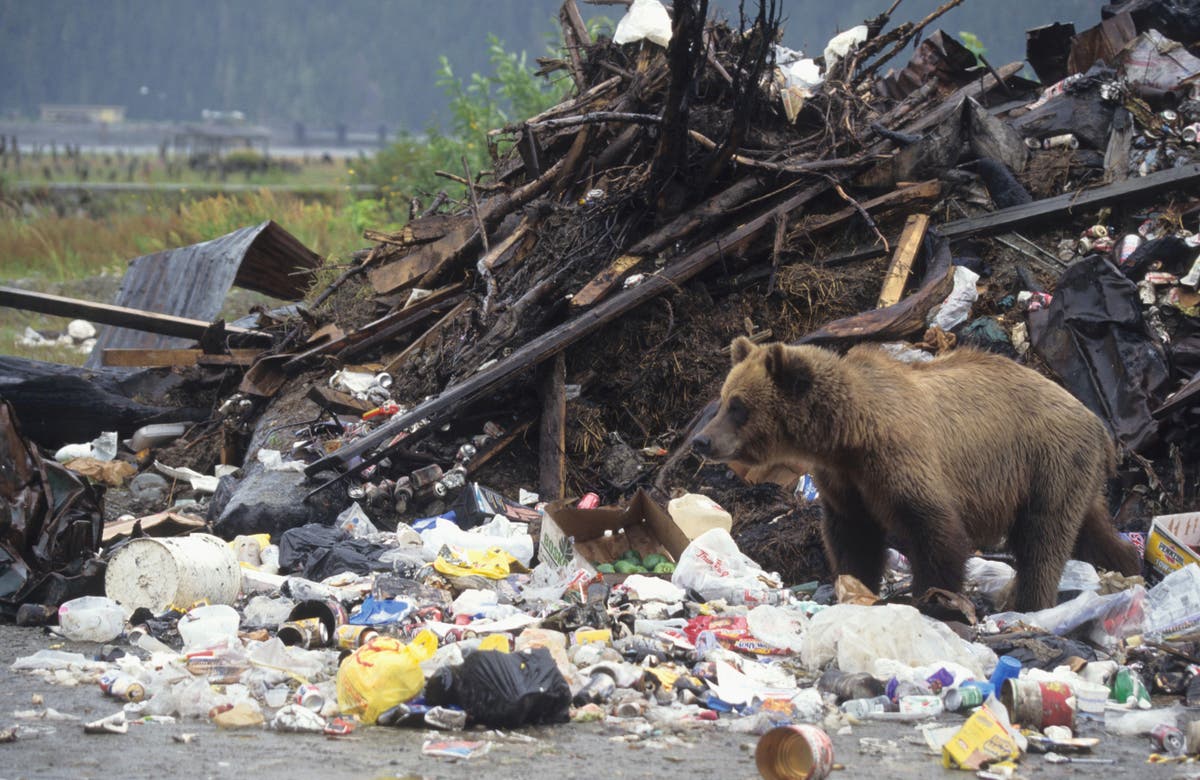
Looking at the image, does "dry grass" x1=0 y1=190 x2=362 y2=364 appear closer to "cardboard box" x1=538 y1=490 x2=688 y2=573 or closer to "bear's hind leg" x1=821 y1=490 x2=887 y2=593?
"cardboard box" x1=538 y1=490 x2=688 y2=573

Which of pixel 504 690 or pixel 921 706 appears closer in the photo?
pixel 504 690

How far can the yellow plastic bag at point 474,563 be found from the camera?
6207 mm

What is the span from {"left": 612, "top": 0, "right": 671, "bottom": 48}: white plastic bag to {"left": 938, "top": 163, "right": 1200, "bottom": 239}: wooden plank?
2.46 meters

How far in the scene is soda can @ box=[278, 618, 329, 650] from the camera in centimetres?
509

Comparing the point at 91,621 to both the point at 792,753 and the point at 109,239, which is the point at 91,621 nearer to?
the point at 792,753

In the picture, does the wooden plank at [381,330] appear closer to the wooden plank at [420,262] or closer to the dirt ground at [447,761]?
the wooden plank at [420,262]

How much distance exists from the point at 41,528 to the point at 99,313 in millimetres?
3774

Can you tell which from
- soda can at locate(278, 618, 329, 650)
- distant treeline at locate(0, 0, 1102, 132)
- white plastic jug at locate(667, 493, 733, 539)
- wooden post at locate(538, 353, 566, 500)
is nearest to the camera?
soda can at locate(278, 618, 329, 650)

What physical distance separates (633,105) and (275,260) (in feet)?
13.1

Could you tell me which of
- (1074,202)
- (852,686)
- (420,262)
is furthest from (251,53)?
(852,686)

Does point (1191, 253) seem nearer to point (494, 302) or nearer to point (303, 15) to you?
point (494, 302)

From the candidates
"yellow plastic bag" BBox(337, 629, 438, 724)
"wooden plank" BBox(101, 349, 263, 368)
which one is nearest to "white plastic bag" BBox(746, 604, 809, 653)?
"yellow plastic bag" BBox(337, 629, 438, 724)

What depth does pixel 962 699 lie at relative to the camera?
449 cm

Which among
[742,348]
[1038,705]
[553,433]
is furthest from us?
[553,433]
